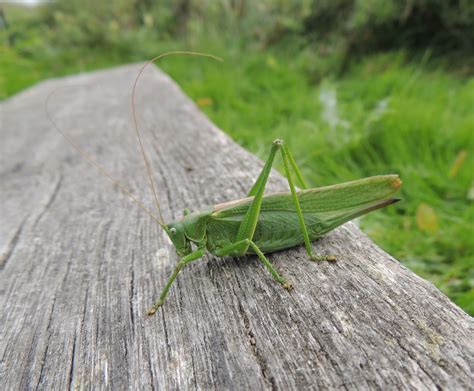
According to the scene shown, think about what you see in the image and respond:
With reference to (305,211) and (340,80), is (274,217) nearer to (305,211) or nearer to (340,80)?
→ (305,211)

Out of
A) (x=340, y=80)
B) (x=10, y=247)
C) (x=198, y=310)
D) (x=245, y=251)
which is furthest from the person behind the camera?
(x=340, y=80)

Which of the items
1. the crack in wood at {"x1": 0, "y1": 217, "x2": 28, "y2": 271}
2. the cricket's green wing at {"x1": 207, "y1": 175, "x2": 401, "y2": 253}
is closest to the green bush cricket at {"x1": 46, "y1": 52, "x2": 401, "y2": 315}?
the cricket's green wing at {"x1": 207, "y1": 175, "x2": 401, "y2": 253}

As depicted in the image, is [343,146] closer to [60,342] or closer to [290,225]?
[290,225]

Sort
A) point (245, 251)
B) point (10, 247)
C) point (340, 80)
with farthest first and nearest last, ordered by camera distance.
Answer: point (340, 80) < point (10, 247) < point (245, 251)

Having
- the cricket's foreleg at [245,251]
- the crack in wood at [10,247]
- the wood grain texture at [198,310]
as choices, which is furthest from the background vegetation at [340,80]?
the crack in wood at [10,247]

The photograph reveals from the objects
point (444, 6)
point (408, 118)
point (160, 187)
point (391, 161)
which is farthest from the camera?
point (444, 6)

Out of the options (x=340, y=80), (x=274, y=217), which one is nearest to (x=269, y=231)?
(x=274, y=217)

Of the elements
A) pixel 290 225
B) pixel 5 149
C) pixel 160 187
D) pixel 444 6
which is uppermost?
pixel 444 6

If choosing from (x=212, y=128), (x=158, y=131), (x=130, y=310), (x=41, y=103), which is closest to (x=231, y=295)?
(x=130, y=310)
